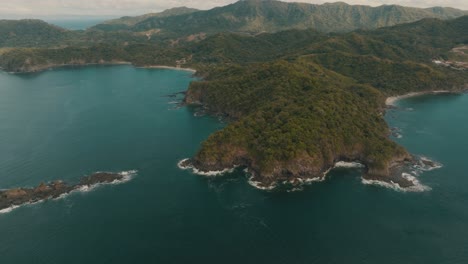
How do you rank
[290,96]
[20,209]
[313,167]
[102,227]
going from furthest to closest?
[290,96]
[313,167]
[20,209]
[102,227]

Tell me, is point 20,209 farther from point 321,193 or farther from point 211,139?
point 321,193

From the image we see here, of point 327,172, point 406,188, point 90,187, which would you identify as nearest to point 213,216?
point 90,187

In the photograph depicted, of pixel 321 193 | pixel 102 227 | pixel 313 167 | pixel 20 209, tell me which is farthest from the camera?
pixel 313 167

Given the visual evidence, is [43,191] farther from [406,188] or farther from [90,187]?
[406,188]

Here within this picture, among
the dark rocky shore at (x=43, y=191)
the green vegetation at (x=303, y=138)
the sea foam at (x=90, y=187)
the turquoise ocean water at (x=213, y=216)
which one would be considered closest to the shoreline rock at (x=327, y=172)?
the green vegetation at (x=303, y=138)

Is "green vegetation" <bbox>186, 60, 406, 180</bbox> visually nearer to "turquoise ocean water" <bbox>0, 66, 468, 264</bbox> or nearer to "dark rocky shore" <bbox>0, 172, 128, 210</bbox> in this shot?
"turquoise ocean water" <bbox>0, 66, 468, 264</bbox>

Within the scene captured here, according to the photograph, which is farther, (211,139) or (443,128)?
(443,128)

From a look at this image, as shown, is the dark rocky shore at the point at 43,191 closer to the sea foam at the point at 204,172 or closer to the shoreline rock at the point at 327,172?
the sea foam at the point at 204,172

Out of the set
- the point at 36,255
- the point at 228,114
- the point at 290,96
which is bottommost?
the point at 36,255

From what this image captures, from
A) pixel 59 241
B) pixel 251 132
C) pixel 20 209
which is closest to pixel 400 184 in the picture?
pixel 251 132
